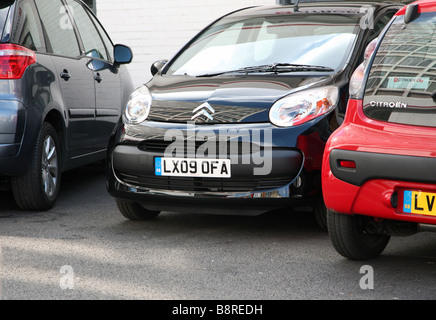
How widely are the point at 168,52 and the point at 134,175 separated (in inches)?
265

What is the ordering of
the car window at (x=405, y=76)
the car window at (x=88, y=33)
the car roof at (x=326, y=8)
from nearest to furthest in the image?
the car window at (x=405, y=76) → the car roof at (x=326, y=8) → the car window at (x=88, y=33)

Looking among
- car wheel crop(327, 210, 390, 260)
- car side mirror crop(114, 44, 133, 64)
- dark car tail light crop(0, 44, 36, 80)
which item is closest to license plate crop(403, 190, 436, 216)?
car wheel crop(327, 210, 390, 260)

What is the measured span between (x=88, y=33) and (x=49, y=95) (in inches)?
64.0

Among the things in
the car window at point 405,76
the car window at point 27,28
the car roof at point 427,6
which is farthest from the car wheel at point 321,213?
the car window at point 27,28

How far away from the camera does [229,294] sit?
412 cm

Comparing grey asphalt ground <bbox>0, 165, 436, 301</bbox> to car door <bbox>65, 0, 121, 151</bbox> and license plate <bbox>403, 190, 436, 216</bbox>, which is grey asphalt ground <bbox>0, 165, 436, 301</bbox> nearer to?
license plate <bbox>403, 190, 436, 216</bbox>

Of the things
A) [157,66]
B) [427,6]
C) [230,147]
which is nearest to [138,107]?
[230,147]

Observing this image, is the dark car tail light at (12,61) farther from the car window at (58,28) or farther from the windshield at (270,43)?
the windshield at (270,43)

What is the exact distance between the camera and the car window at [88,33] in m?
7.51

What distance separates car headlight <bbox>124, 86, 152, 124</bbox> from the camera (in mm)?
5641

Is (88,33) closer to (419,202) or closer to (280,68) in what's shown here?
(280,68)

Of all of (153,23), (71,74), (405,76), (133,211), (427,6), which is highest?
(427,6)

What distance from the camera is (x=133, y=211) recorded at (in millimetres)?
5906

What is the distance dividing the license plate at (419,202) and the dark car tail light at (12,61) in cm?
305
